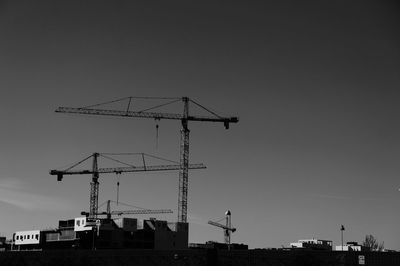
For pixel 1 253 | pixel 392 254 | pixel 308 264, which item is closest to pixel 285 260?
pixel 308 264

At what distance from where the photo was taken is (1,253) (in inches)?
3922

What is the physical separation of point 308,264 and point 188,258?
17.9m

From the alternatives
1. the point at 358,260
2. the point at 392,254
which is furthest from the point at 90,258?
the point at 392,254

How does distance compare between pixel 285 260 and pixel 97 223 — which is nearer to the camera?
pixel 285 260

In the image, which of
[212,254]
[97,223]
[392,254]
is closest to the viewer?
[212,254]

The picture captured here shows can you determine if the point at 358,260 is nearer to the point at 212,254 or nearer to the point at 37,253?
the point at 212,254

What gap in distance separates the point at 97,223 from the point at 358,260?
343 ft

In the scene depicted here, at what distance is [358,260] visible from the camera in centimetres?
9656

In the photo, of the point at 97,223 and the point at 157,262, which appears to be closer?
the point at 157,262

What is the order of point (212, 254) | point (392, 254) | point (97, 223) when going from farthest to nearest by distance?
point (97, 223)
point (392, 254)
point (212, 254)

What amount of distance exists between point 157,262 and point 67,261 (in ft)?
43.6

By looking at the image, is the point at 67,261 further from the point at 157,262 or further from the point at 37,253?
the point at 157,262

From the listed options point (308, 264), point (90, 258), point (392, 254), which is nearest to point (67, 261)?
point (90, 258)

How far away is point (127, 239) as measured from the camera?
643 feet
